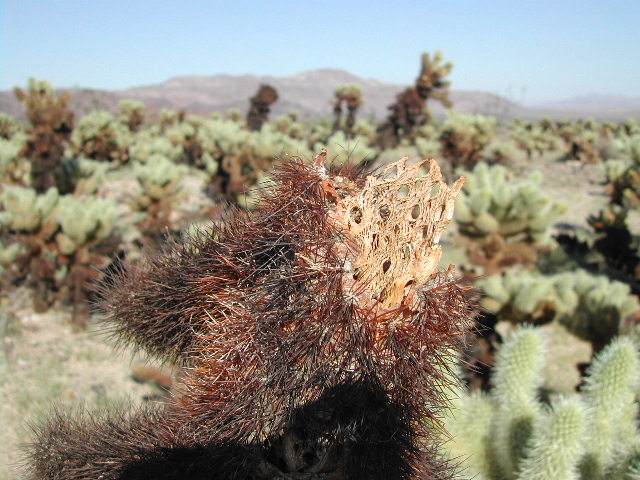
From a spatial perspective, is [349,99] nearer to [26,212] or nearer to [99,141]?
[99,141]

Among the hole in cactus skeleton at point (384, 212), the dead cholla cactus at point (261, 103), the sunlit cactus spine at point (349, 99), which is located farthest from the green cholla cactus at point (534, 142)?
the hole in cactus skeleton at point (384, 212)

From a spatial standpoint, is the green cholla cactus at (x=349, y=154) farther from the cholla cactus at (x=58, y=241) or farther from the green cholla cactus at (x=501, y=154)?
the green cholla cactus at (x=501, y=154)

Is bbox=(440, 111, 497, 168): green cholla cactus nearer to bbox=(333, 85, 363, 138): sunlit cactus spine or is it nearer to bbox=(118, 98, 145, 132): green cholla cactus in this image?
bbox=(333, 85, 363, 138): sunlit cactus spine

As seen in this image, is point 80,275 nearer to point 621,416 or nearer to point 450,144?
point 621,416

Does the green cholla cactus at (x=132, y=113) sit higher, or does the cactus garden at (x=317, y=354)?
the cactus garden at (x=317, y=354)

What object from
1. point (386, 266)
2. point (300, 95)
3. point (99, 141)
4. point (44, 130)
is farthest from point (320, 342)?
point (300, 95)

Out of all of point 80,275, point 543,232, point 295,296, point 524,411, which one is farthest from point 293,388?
point 543,232
